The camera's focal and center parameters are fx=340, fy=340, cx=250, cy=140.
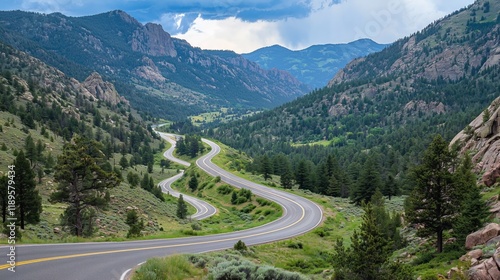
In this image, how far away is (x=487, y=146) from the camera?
40531mm

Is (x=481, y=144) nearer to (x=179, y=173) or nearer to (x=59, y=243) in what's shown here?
(x=59, y=243)

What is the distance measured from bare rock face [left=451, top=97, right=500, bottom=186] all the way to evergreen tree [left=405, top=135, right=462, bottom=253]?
9247 mm

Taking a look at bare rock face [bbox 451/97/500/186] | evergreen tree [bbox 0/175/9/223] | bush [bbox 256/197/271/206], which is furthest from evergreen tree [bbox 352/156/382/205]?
evergreen tree [bbox 0/175/9/223]

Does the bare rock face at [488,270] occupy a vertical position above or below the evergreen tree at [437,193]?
below

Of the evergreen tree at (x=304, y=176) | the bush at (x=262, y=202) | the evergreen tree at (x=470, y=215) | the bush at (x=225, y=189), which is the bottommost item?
the bush at (x=225, y=189)

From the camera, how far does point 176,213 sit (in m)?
69.0

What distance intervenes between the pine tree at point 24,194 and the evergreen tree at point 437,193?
3742cm

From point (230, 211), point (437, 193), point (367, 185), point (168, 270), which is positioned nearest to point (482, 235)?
point (437, 193)

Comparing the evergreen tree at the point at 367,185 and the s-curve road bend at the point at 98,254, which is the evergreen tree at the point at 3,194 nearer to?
the s-curve road bend at the point at 98,254

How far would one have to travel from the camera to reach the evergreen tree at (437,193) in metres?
27.4

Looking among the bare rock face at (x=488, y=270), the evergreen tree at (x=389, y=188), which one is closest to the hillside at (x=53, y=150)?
the bare rock face at (x=488, y=270)

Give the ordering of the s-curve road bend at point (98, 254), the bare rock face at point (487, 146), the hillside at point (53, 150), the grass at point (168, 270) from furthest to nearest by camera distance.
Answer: the hillside at point (53, 150)
the bare rock face at point (487, 146)
the s-curve road bend at point (98, 254)
the grass at point (168, 270)

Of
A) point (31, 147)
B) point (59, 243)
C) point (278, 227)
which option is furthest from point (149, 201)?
point (59, 243)

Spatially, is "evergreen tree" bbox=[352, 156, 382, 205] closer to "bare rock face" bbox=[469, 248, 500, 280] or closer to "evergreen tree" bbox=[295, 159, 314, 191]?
"evergreen tree" bbox=[295, 159, 314, 191]
